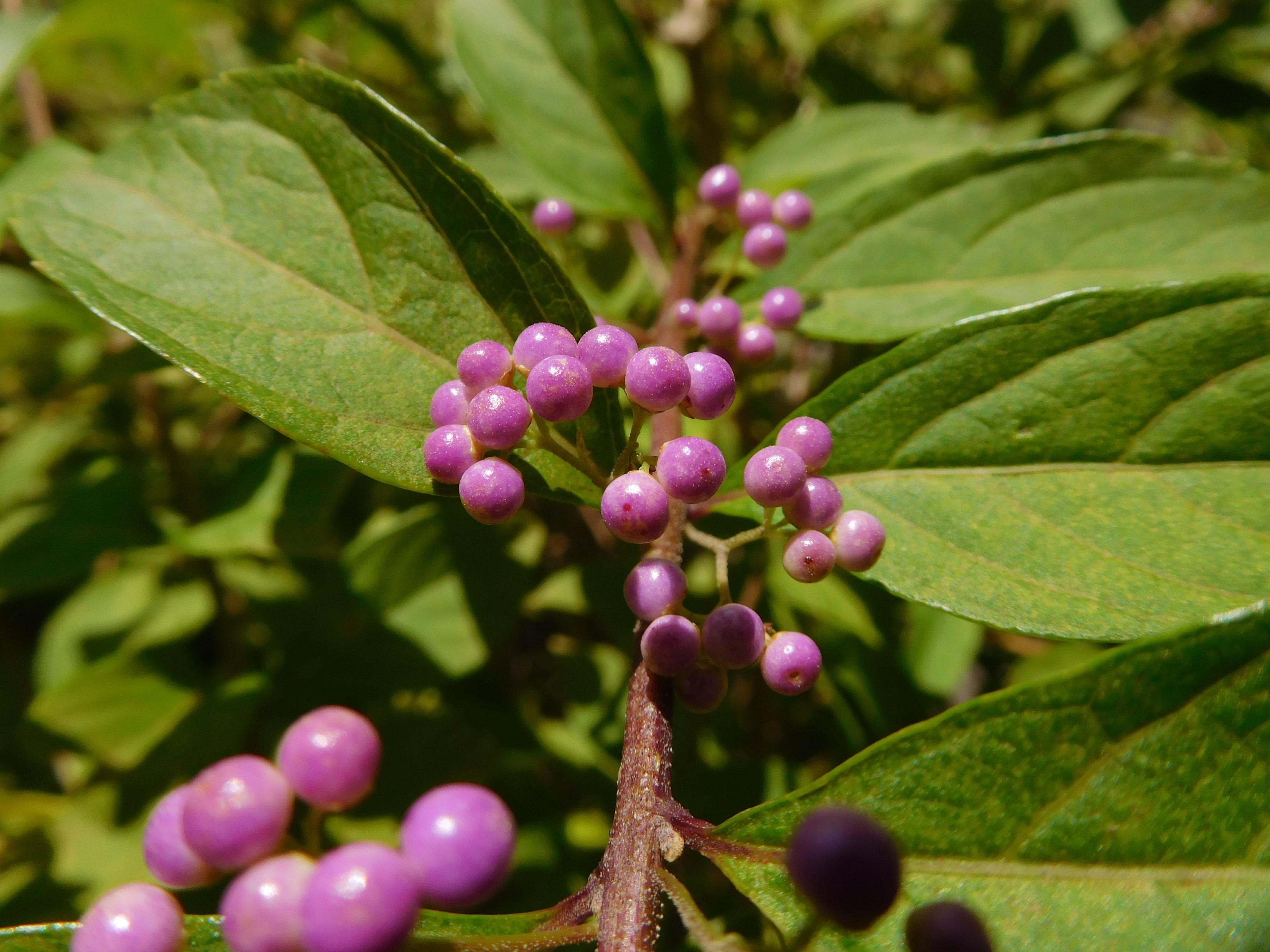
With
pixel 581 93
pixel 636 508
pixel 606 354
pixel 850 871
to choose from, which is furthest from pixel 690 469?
pixel 581 93

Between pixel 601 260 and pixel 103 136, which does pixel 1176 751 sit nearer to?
pixel 601 260

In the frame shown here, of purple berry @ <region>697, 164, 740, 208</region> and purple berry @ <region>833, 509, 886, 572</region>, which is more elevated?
purple berry @ <region>697, 164, 740, 208</region>


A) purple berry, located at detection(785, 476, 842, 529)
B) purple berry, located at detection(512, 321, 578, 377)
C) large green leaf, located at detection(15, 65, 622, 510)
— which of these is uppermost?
large green leaf, located at detection(15, 65, 622, 510)

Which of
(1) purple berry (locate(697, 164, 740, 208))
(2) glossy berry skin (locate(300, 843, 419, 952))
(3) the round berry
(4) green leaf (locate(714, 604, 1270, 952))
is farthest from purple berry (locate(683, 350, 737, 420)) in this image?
(1) purple berry (locate(697, 164, 740, 208))

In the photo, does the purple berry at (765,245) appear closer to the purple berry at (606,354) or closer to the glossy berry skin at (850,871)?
the purple berry at (606,354)

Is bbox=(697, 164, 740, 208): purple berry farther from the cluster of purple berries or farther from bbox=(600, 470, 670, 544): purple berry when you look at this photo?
the cluster of purple berries
